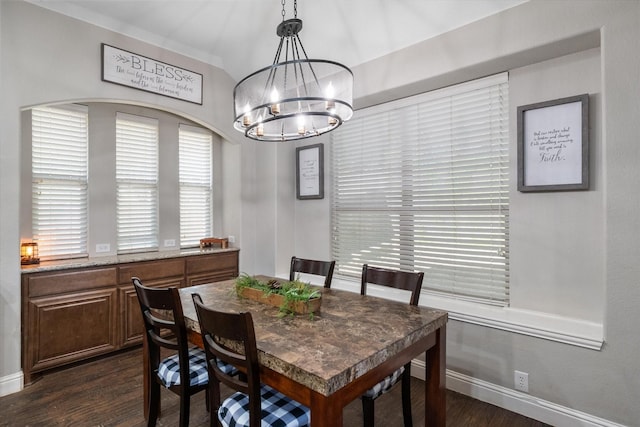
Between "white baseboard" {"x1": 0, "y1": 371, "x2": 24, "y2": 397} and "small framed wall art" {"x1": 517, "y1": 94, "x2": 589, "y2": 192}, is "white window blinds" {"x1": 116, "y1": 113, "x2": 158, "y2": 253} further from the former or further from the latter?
"small framed wall art" {"x1": 517, "y1": 94, "x2": 589, "y2": 192}

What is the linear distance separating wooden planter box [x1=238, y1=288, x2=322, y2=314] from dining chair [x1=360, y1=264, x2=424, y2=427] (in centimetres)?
52

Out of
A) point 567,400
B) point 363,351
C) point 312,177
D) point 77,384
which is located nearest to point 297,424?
point 363,351

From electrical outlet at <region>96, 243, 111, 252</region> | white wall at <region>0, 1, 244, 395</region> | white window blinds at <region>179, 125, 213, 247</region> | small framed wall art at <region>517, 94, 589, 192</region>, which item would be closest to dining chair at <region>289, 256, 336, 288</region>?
small framed wall art at <region>517, 94, 589, 192</region>

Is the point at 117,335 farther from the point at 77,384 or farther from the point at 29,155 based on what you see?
the point at 29,155

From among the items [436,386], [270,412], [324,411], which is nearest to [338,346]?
[324,411]

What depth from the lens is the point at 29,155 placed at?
10.1 ft

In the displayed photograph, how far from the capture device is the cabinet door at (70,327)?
2742mm

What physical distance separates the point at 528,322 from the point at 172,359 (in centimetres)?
238

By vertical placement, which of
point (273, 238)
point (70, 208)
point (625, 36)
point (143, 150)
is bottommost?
point (273, 238)

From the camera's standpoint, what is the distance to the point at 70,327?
2.92 meters

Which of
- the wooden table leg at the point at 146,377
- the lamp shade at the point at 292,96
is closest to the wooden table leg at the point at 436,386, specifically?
the lamp shade at the point at 292,96

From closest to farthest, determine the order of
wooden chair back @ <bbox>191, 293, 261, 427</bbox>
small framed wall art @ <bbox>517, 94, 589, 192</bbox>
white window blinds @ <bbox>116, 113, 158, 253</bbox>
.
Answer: wooden chair back @ <bbox>191, 293, 261, 427</bbox>
small framed wall art @ <bbox>517, 94, 589, 192</bbox>
white window blinds @ <bbox>116, 113, 158, 253</bbox>

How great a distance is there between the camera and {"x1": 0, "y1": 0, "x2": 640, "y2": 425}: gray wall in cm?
195

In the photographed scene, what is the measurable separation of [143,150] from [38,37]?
1.35 meters
